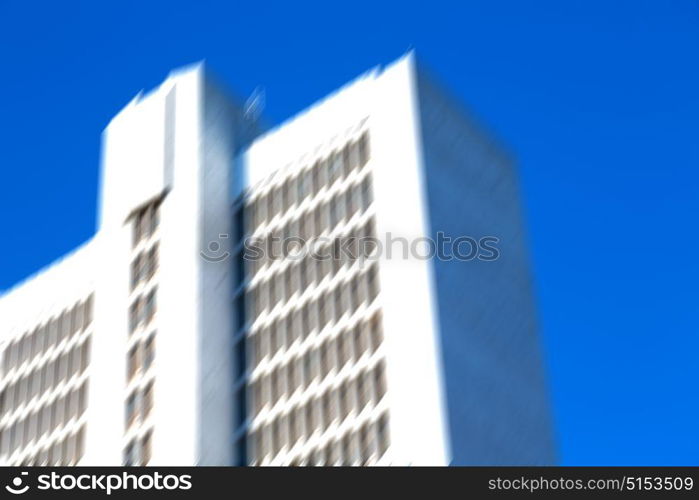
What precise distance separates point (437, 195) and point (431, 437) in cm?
1340

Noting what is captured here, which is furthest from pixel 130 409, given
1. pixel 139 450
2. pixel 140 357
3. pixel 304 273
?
pixel 304 273

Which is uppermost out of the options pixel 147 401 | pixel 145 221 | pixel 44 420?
Answer: pixel 145 221

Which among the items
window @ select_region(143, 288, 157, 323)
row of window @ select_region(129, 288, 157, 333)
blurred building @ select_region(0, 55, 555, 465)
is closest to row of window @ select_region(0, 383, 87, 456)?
blurred building @ select_region(0, 55, 555, 465)

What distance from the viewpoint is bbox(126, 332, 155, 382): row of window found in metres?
79.6

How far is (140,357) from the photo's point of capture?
80125 mm

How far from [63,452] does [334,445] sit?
64.1 ft

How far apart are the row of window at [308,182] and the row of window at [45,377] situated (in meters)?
13.0

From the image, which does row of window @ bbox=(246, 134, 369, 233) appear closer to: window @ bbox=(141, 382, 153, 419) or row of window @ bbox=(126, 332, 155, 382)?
row of window @ bbox=(126, 332, 155, 382)

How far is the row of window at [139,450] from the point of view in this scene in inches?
3002

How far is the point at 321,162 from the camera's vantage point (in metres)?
80.1

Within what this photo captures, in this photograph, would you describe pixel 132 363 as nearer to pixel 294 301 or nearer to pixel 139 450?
pixel 139 450

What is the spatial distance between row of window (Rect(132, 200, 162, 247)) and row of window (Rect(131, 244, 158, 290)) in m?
1.05
